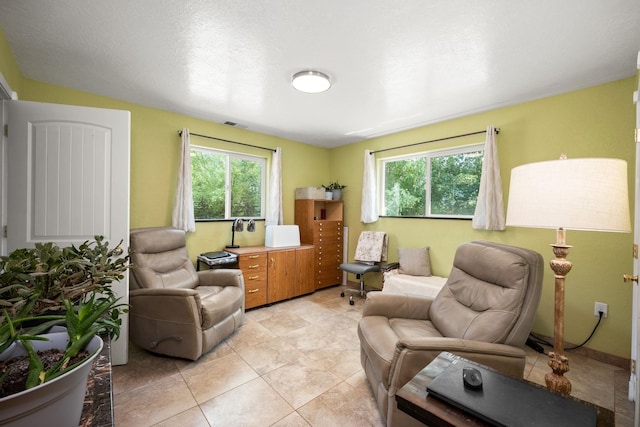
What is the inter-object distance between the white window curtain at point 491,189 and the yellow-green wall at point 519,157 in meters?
0.12

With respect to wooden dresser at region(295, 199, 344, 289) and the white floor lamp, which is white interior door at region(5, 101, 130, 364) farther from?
the white floor lamp

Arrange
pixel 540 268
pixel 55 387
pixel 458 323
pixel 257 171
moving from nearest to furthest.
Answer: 1. pixel 55 387
2. pixel 540 268
3. pixel 458 323
4. pixel 257 171

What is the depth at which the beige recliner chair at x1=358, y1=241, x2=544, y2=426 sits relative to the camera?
1.34 meters

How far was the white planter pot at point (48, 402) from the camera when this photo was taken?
0.44 metres

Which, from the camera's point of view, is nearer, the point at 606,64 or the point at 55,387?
the point at 55,387

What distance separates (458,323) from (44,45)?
11.6ft

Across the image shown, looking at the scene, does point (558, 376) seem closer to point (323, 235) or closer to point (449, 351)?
point (449, 351)

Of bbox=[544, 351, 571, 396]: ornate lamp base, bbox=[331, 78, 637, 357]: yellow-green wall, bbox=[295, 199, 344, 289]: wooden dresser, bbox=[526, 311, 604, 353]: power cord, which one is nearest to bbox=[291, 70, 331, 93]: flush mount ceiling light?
bbox=[331, 78, 637, 357]: yellow-green wall

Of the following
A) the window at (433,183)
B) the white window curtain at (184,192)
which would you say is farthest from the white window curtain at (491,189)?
the white window curtain at (184,192)

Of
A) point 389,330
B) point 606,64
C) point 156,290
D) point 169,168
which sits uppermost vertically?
point 606,64

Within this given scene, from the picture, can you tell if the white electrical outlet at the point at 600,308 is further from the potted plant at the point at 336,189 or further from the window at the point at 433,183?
the potted plant at the point at 336,189

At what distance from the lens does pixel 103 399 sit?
655mm

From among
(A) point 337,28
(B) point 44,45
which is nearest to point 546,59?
(A) point 337,28

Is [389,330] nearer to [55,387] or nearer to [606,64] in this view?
[55,387]
